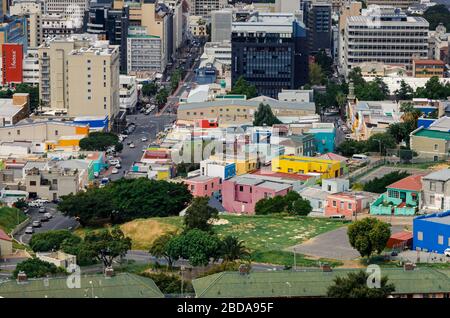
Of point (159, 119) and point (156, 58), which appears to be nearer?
point (159, 119)

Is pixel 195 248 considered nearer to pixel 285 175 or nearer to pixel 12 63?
pixel 285 175

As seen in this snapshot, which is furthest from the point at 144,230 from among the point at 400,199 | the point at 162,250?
the point at 400,199

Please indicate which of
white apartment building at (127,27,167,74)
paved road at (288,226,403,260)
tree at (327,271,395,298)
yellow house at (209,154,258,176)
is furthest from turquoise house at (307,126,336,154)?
tree at (327,271,395,298)

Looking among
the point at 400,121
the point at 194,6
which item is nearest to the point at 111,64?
the point at 400,121

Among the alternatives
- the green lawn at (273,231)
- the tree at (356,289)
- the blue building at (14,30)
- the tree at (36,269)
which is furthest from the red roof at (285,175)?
the blue building at (14,30)
